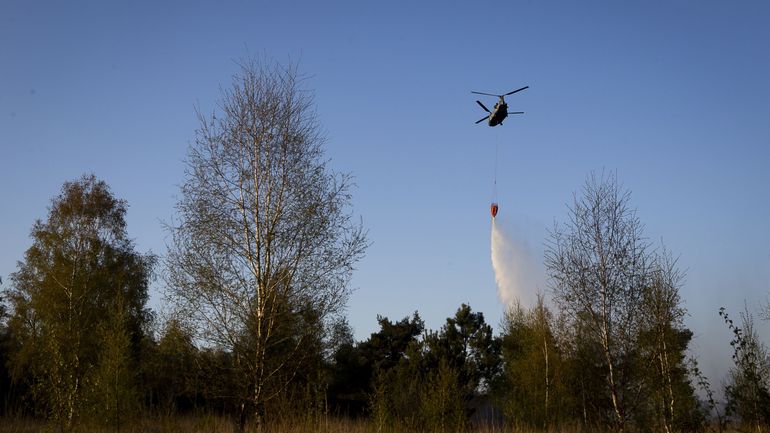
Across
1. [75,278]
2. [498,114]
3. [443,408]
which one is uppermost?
[498,114]

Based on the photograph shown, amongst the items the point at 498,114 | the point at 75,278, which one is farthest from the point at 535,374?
the point at 75,278

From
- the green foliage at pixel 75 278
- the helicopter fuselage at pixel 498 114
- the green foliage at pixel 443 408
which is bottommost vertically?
the green foliage at pixel 443 408

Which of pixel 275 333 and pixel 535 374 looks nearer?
pixel 275 333

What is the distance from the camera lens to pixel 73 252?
3394 cm

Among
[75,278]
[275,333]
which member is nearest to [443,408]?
[275,333]

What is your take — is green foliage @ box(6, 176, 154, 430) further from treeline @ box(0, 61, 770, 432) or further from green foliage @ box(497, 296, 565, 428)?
green foliage @ box(497, 296, 565, 428)

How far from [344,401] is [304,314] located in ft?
95.7

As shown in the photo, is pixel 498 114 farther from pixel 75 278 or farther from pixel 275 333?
pixel 75 278

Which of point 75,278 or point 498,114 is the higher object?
point 498,114

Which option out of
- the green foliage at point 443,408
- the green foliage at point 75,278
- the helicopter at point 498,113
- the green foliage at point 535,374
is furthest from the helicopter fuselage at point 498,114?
the green foliage at point 75,278

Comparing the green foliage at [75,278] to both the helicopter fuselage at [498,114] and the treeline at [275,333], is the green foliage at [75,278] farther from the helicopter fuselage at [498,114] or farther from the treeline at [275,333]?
the helicopter fuselage at [498,114]

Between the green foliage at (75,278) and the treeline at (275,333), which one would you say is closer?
the treeline at (275,333)

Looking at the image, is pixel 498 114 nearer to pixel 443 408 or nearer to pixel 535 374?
pixel 443 408

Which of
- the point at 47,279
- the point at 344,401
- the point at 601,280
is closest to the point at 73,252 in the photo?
the point at 47,279
